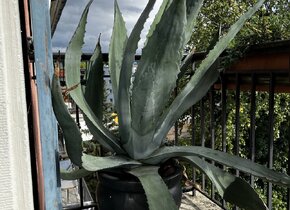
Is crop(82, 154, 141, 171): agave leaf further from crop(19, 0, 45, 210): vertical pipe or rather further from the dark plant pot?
crop(19, 0, 45, 210): vertical pipe

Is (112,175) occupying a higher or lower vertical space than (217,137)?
higher

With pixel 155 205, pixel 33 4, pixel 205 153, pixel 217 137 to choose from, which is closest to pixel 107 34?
pixel 33 4

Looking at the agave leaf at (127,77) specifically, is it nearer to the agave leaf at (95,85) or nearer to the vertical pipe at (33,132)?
the agave leaf at (95,85)

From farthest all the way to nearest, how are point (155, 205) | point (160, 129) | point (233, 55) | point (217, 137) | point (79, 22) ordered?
point (217, 137), point (233, 55), point (160, 129), point (79, 22), point (155, 205)

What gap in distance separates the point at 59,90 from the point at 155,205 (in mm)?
470

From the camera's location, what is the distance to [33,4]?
897mm

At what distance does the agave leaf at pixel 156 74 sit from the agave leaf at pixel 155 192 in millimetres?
155

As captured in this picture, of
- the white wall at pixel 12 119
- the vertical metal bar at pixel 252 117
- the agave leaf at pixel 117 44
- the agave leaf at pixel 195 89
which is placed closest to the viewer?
the white wall at pixel 12 119

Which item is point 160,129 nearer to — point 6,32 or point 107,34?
point 107,34

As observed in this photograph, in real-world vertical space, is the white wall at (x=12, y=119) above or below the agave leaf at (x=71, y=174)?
above

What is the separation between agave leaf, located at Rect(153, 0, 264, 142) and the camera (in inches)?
49.8

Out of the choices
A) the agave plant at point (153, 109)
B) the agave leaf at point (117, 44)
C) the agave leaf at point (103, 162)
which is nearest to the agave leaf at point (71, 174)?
the agave plant at point (153, 109)

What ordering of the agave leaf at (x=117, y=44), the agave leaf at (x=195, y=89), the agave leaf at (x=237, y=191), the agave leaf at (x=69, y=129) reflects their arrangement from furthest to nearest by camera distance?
the agave leaf at (x=117, y=44)
the agave leaf at (x=195, y=89)
the agave leaf at (x=237, y=191)
the agave leaf at (x=69, y=129)

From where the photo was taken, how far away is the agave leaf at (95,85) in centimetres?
136
